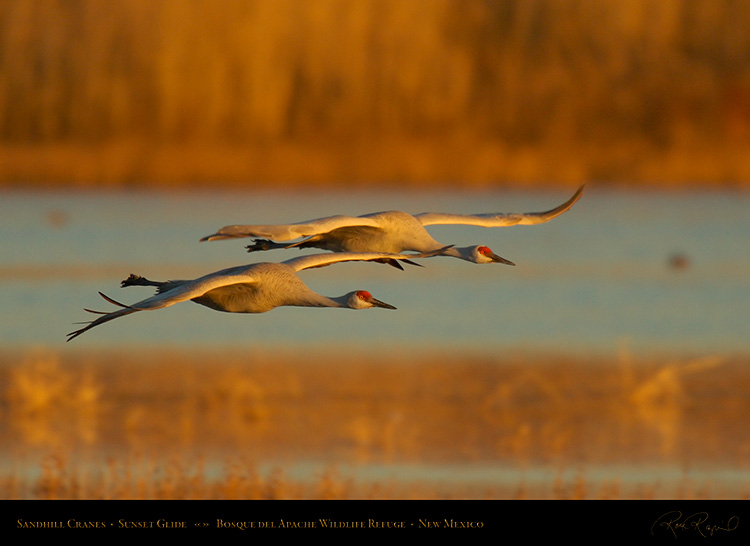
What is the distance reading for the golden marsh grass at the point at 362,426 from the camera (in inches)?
958

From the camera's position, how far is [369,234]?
8523 mm

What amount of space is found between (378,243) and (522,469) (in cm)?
1947

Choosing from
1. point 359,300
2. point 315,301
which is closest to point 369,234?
point 359,300

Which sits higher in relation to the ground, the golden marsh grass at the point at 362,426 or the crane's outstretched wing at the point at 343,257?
the crane's outstretched wing at the point at 343,257

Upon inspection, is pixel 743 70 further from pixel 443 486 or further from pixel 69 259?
pixel 443 486

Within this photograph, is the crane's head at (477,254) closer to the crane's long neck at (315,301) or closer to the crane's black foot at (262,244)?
the crane's long neck at (315,301)

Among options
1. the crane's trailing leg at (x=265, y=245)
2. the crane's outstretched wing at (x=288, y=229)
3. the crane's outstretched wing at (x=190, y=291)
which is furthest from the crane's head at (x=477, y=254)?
the crane's outstretched wing at (x=190, y=291)

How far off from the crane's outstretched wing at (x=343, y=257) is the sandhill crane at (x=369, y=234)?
0.13m

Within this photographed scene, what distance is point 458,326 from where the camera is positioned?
45625 millimetres

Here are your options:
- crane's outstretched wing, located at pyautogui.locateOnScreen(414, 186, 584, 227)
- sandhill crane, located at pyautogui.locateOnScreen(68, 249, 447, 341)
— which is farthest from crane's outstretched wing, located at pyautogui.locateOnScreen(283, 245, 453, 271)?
crane's outstretched wing, located at pyautogui.locateOnScreen(414, 186, 584, 227)

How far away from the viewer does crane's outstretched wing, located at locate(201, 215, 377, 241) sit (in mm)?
7445

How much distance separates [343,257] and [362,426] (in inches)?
966

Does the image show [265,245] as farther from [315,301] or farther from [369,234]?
[315,301]
